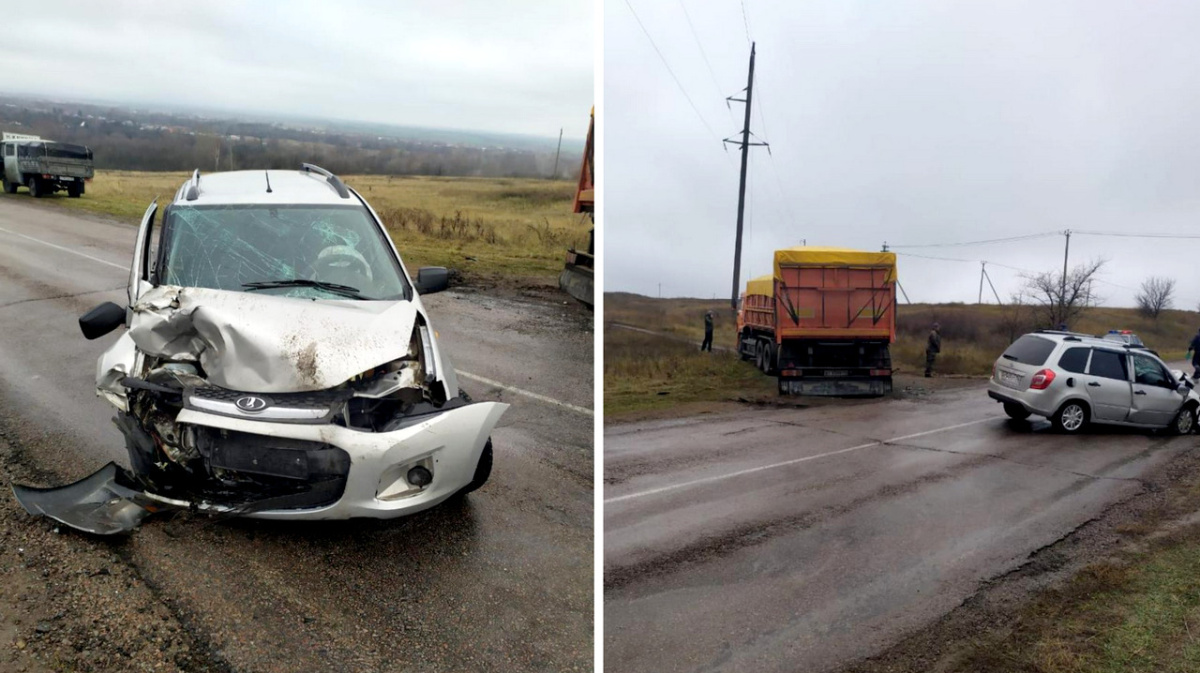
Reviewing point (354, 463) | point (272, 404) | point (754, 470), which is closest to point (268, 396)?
point (272, 404)

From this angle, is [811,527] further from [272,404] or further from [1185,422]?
[1185,422]

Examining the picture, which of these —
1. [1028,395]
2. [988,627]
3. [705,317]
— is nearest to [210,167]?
[705,317]

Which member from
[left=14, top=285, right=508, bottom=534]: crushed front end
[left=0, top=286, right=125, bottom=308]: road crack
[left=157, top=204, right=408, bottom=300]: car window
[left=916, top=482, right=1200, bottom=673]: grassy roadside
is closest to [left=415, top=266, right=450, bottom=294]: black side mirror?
[left=157, top=204, right=408, bottom=300]: car window

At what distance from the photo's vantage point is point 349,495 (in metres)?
3.86

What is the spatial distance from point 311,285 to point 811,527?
11.1ft

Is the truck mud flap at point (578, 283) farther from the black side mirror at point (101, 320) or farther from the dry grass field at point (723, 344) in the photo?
the black side mirror at point (101, 320)

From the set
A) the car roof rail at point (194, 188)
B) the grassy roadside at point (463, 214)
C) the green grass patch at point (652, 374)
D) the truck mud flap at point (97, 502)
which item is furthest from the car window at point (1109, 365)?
the truck mud flap at point (97, 502)

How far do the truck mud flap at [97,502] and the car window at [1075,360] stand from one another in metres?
9.49

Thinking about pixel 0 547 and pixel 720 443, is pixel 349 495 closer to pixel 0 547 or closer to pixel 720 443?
pixel 0 547

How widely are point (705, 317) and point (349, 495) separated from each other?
4593 mm

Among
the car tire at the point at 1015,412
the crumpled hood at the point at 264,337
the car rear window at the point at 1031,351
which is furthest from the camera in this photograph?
the car tire at the point at 1015,412

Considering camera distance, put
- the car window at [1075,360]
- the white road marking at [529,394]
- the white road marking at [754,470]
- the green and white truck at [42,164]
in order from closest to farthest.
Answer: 1. the white road marking at [754,470]
2. the white road marking at [529,394]
3. the car window at [1075,360]
4. the green and white truck at [42,164]

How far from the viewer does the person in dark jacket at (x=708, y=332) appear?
26.0 feet

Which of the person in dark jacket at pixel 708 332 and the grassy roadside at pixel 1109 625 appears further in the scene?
the person in dark jacket at pixel 708 332
